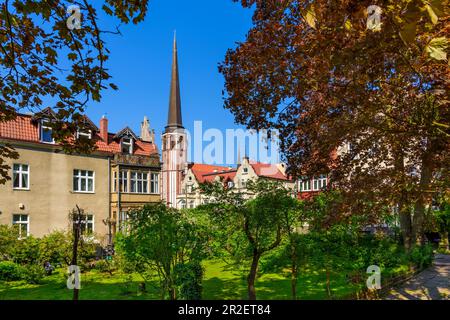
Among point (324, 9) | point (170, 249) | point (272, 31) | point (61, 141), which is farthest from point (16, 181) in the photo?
point (324, 9)

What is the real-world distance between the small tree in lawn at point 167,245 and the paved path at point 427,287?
732 centimetres

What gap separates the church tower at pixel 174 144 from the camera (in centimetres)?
7650

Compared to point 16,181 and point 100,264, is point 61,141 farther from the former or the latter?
point 16,181

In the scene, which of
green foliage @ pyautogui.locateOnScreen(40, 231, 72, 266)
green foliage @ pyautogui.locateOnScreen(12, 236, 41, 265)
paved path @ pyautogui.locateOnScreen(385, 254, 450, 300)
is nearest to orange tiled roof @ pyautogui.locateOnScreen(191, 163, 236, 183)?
green foliage @ pyautogui.locateOnScreen(40, 231, 72, 266)

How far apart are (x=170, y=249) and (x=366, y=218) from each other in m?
5.39

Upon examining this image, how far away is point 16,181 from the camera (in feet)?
81.9

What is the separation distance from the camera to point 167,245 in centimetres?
970

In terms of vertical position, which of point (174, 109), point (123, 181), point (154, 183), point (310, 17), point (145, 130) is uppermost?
point (174, 109)

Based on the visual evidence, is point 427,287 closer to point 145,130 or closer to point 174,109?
point 145,130

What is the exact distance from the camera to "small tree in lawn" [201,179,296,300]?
404 inches

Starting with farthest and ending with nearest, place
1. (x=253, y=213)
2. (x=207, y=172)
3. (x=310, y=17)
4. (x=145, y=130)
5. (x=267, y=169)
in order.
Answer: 1. (x=207, y=172)
2. (x=267, y=169)
3. (x=145, y=130)
4. (x=253, y=213)
5. (x=310, y=17)

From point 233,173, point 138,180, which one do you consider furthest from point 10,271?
point 233,173

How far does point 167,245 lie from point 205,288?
7364 mm

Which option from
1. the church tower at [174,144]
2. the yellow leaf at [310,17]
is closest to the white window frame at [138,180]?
the yellow leaf at [310,17]
